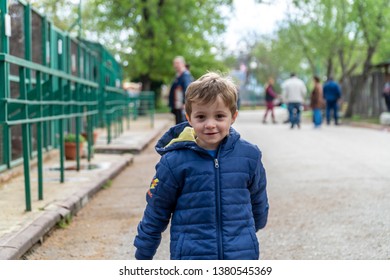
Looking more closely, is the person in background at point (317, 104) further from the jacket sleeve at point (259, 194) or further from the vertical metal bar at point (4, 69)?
the jacket sleeve at point (259, 194)

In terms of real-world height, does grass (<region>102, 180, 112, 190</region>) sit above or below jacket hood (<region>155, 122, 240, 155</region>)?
below

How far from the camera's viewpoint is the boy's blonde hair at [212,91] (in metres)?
3.00

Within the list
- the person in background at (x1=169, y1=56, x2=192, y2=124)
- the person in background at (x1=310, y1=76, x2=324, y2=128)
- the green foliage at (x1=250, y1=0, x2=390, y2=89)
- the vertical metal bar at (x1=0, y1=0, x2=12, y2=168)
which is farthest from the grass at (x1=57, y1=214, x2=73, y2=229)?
the green foliage at (x1=250, y1=0, x2=390, y2=89)

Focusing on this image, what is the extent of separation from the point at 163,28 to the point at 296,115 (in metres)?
10.5

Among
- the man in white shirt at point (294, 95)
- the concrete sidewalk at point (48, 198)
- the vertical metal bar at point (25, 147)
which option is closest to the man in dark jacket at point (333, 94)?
the man in white shirt at point (294, 95)

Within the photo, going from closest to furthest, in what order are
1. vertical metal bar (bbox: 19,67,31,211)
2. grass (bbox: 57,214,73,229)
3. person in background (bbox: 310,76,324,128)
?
1. vertical metal bar (bbox: 19,67,31,211)
2. grass (bbox: 57,214,73,229)
3. person in background (bbox: 310,76,324,128)

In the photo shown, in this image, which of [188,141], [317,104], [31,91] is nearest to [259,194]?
[188,141]

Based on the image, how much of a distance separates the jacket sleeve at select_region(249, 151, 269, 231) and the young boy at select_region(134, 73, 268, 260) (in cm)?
1

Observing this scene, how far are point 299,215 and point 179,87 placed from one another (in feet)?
20.4

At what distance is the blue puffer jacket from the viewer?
303 cm

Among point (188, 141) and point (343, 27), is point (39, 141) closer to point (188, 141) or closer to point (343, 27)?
point (188, 141)

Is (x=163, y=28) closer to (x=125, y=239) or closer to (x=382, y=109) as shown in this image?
(x=382, y=109)

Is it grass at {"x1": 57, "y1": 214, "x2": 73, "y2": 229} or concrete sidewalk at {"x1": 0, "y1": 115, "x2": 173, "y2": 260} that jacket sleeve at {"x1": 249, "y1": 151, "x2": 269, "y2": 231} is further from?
grass at {"x1": 57, "y1": 214, "x2": 73, "y2": 229}
